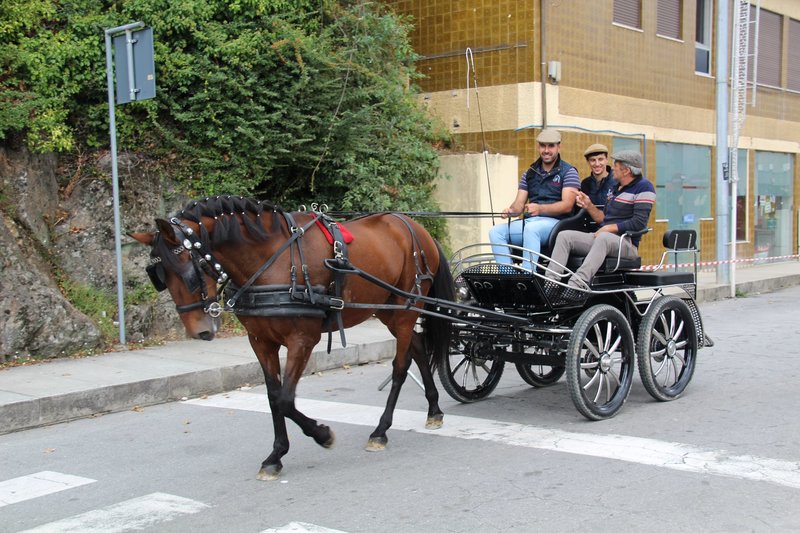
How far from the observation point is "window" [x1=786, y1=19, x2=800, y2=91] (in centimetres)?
2378

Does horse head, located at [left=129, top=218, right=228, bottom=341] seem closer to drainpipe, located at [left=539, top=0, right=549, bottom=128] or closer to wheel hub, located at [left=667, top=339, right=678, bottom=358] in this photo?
wheel hub, located at [left=667, top=339, right=678, bottom=358]

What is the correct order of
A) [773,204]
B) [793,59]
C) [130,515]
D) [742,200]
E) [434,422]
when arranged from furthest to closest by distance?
[793,59], [773,204], [742,200], [434,422], [130,515]

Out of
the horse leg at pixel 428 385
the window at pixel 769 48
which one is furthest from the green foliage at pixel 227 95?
the window at pixel 769 48

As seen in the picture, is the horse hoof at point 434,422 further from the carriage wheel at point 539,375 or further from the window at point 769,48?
the window at point 769,48

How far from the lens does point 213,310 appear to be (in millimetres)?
5086

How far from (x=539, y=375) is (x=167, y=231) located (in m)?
4.52

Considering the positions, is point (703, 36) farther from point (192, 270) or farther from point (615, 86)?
point (192, 270)

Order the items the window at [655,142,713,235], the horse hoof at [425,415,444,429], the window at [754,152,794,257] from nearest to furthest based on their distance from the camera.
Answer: the horse hoof at [425,415,444,429]
the window at [655,142,713,235]
the window at [754,152,794,257]

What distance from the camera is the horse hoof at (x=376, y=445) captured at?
20.0 feet

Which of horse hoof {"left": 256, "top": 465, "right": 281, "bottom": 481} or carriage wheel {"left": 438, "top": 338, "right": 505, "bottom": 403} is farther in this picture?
carriage wheel {"left": 438, "top": 338, "right": 505, "bottom": 403}

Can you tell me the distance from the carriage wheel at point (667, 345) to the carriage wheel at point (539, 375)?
1.00 meters

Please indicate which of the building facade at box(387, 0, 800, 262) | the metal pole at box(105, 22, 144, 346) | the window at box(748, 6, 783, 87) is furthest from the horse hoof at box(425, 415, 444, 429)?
the window at box(748, 6, 783, 87)

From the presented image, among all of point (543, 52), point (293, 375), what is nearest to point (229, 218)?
point (293, 375)

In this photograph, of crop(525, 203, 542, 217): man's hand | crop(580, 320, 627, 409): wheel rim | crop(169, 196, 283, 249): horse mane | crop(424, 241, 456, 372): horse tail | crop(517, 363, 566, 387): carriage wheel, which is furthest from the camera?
crop(517, 363, 566, 387): carriage wheel
